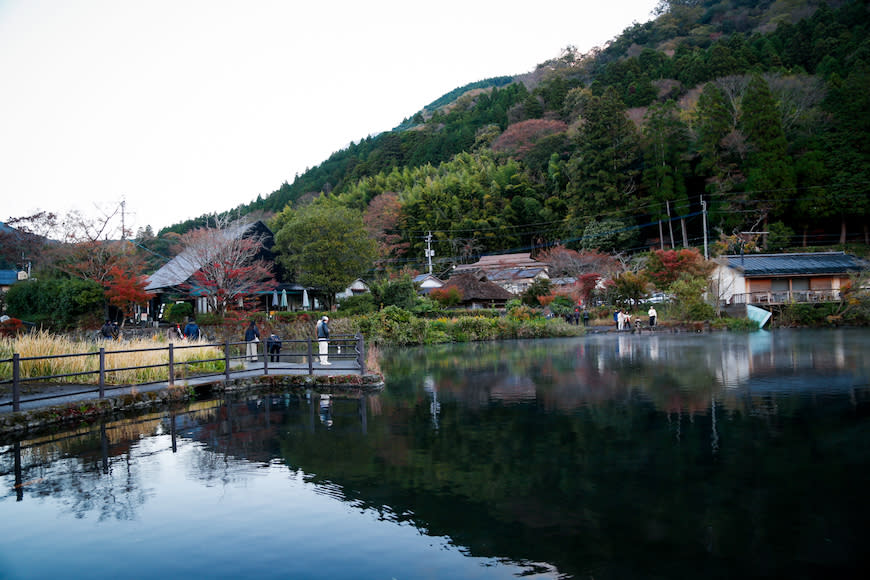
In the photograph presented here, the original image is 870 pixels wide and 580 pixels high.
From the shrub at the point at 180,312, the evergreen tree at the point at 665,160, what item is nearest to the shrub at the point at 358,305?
the shrub at the point at 180,312

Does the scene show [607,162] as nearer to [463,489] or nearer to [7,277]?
[463,489]

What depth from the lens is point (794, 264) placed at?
34.1 meters

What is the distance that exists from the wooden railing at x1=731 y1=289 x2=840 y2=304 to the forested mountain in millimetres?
8747

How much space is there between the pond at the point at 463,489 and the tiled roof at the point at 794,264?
25.8 m

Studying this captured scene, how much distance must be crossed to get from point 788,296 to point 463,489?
112 feet

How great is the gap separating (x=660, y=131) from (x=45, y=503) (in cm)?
4949

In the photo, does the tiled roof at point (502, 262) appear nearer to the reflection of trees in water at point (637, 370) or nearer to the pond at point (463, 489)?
the reflection of trees in water at point (637, 370)

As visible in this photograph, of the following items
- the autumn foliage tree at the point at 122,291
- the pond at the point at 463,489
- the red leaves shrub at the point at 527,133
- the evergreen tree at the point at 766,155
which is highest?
the red leaves shrub at the point at 527,133

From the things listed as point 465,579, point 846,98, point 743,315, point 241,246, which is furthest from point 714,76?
point 465,579

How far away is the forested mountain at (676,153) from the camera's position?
4103cm

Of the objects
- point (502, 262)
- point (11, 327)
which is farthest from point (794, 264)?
point (11, 327)

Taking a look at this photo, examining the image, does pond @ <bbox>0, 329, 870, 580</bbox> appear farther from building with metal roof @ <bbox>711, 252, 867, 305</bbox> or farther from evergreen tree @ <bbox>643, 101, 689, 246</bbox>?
evergreen tree @ <bbox>643, 101, 689, 246</bbox>

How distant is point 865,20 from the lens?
162 feet

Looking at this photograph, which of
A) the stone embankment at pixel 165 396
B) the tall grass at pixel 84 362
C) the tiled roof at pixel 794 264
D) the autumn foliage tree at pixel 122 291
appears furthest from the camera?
the tiled roof at pixel 794 264
